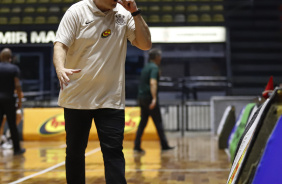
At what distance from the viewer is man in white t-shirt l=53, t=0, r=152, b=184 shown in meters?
3.69

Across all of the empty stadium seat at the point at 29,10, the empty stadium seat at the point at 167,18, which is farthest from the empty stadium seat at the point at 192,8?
the empty stadium seat at the point at 29,10

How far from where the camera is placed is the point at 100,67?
3725 millimetres

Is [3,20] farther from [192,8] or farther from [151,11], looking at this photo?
[192,8]

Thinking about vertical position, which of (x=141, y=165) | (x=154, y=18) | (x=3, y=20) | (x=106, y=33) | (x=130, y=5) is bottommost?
(x=141, y=165)

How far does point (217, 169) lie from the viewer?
7.06 meters

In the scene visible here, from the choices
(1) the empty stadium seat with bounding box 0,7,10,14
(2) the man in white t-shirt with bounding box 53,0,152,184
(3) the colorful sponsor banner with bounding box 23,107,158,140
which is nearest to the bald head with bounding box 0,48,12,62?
(3) the colorful sponsor banner with bounding box 23,107,158,140

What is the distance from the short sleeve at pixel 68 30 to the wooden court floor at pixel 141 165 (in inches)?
104

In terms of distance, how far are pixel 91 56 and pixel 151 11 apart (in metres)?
17.3

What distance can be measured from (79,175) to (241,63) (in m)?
16.7

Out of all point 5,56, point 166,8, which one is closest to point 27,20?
point 166,8

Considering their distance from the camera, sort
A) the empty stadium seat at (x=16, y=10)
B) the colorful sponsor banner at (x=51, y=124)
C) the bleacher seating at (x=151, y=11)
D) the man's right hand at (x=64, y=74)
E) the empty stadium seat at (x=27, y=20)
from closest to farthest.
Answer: the man's right hand at (x=64, y=74)
the colorful sponsor banner at (x=51, y=124)
the bleacher seating at (x=151, y=11)
the empty stadium seat at (x=27, y=20)
the empty stadium seat at (x=16, y=10)

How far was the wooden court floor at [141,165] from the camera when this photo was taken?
6250mm

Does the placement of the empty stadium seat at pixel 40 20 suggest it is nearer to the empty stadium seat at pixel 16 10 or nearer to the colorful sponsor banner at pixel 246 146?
the empty stadium seat at pixel 16 10

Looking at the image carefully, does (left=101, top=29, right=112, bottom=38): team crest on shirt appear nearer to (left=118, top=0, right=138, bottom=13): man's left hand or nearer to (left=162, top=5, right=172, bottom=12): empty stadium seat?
(left=118, top=0, right=138, bottom=13): man's left hand
